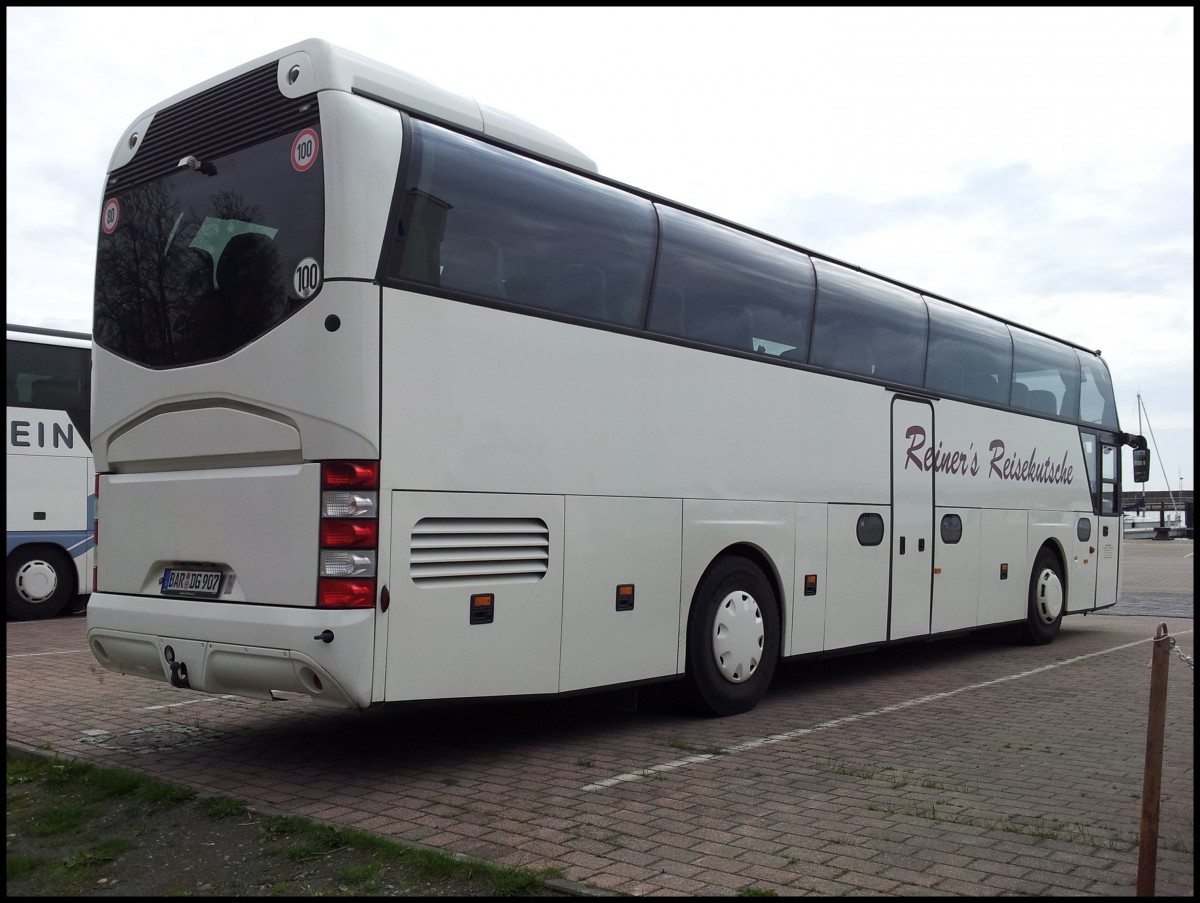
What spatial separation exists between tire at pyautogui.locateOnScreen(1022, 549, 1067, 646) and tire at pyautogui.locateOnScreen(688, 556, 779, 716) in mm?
6059

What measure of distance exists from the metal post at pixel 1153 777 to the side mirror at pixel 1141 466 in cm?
1236

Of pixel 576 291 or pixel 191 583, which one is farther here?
pixel 576 291

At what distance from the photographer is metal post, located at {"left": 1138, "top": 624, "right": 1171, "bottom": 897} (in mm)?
4336

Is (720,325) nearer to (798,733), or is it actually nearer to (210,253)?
(798,733)

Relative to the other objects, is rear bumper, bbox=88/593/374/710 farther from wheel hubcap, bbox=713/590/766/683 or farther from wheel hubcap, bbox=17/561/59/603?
wheel hubcap, bbox=17/561/59/603

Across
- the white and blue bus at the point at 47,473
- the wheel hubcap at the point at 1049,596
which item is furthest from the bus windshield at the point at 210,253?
the wheel hubcap at the point at 1049,596

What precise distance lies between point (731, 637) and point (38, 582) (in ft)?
38.2

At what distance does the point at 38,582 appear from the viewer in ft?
52.6

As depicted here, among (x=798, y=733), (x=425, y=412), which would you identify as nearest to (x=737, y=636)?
(x=798, y=733)

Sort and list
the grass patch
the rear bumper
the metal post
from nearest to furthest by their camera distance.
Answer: the metal post, the grass patch, the rear bumper

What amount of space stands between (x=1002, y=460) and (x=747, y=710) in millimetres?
5637

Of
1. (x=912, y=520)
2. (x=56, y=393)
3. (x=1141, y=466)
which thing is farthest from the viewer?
(x=56, y=393)

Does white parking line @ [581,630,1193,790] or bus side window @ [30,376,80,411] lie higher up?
bus side window @ [30,376,80,411]

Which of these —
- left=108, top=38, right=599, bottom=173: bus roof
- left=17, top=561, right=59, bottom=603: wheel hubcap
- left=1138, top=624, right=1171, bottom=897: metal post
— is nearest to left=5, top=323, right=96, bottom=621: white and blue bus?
left=17, top=561, right=59, bottom=603: wheel hubcap
